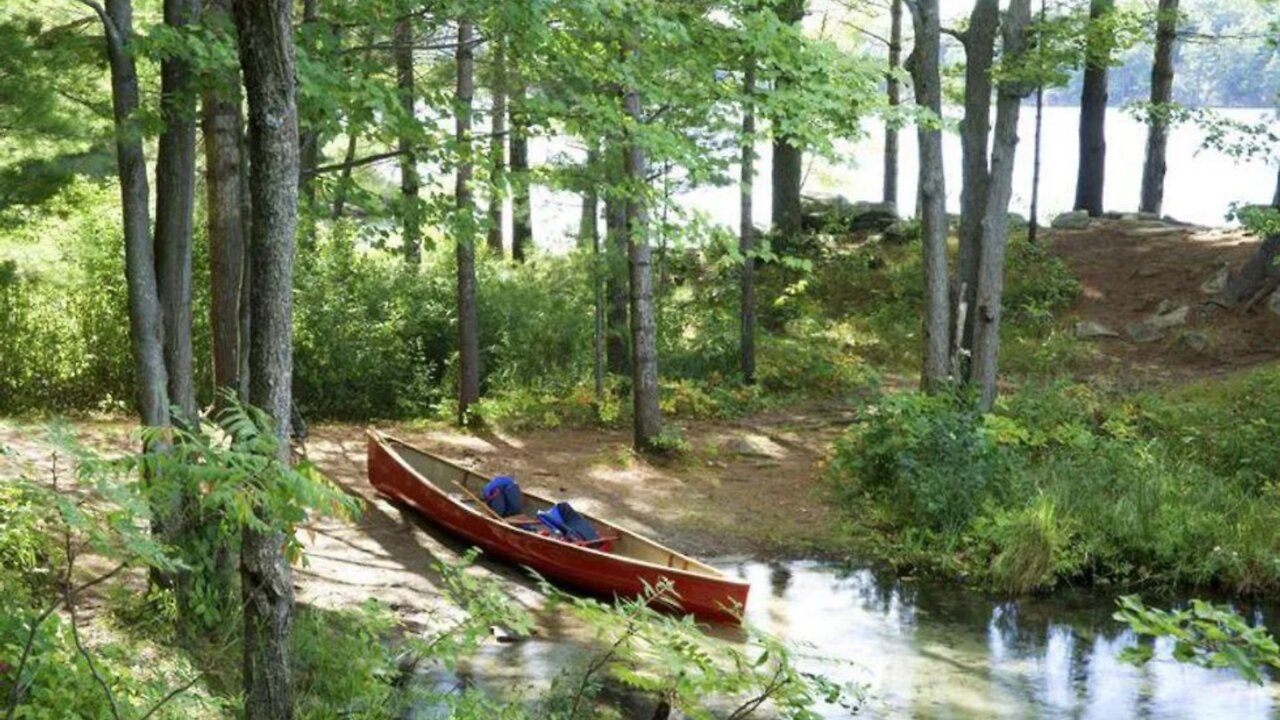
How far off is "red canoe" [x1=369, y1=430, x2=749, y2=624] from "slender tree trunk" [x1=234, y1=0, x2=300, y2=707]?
4.59 meters

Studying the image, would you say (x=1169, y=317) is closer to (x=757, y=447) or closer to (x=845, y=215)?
(x=845, y=215)

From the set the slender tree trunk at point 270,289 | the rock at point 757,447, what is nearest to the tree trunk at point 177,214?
the slender tree trunk at point 270,289

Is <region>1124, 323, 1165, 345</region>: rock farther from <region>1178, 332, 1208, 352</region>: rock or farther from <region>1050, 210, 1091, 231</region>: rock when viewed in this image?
<region>1050, 210, 1091, 231</region>: rock

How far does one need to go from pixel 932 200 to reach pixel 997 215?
738mm

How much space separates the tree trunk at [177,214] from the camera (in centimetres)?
814

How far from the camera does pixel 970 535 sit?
12539 millimetres

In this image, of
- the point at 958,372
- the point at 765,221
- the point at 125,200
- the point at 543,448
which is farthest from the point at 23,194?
the point at 765,221

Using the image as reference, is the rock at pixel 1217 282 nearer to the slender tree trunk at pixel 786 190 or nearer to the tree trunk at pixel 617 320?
the slender tree trunk at pixel 786 190

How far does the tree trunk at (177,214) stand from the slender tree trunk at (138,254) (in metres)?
0.16

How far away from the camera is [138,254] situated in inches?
318

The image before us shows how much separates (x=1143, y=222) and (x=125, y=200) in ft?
67.7

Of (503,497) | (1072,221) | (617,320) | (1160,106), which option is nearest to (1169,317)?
(1072,221)

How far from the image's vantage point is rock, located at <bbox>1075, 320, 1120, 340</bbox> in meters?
20.4

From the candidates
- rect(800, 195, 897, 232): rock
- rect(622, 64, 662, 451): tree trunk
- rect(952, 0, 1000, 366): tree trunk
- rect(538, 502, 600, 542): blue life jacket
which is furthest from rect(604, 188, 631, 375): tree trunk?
rect(800, 195, 897, 232): rock
